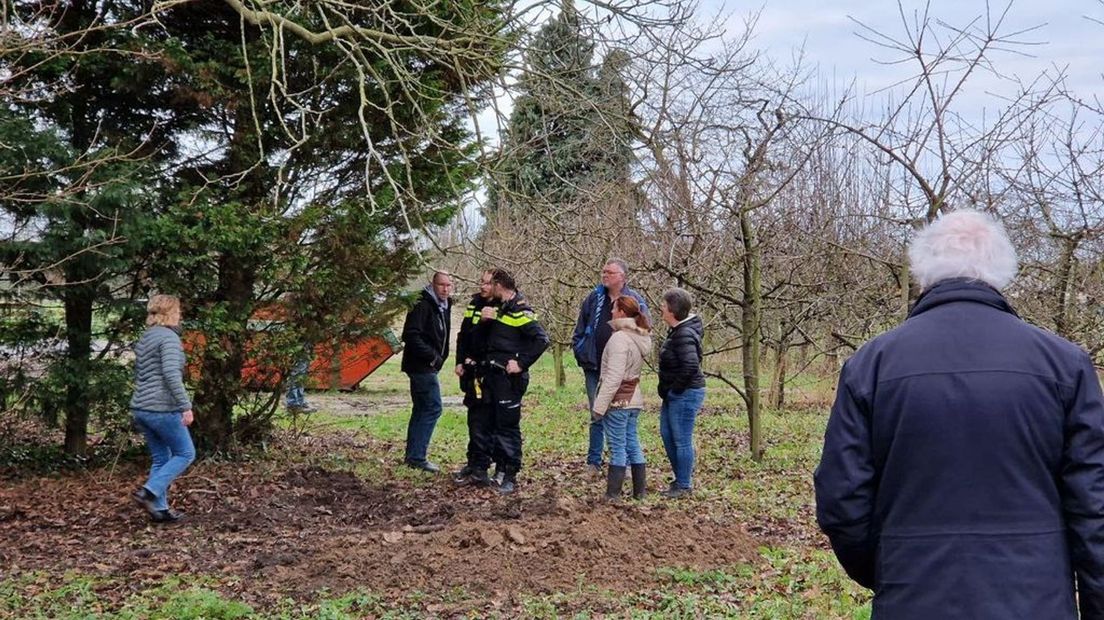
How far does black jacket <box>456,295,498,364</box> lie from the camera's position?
354 inches

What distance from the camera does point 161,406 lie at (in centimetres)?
723

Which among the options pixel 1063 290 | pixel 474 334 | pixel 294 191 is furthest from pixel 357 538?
pixel 1063 290

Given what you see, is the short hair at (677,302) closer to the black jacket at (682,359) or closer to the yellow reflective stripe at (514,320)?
the black jacket at (682,359)

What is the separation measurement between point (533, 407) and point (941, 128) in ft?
33.5

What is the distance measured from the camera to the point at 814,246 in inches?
502

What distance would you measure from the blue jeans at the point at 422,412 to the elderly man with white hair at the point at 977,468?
698 centimetres

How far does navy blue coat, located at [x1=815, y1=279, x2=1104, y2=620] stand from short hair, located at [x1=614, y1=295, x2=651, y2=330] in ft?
17.6

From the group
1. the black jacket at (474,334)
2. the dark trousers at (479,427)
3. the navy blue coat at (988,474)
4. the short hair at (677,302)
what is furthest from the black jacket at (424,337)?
the navy blue coat at (988,474)

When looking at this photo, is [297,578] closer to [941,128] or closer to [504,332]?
[504,332]

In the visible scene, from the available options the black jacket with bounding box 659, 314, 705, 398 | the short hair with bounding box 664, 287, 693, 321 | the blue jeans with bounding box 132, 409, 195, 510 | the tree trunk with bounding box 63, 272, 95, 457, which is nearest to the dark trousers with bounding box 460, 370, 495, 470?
the black jacket with bounding box 659, 314, 705, 398

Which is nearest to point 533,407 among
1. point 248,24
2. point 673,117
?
point 673,117

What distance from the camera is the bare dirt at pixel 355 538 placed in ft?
19.1

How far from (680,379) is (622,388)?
1.61ft

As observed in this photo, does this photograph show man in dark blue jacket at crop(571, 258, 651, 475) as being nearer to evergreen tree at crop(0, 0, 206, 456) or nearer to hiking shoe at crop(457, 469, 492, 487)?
hiking shoe at crop(457, 469, 492, 487)
